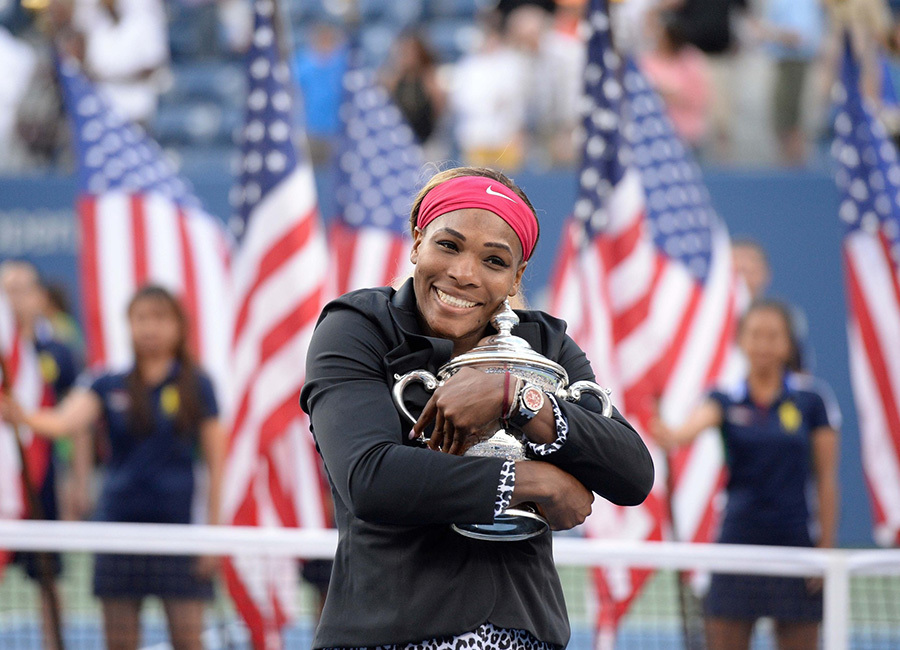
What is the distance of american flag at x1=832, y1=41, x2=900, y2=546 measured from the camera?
251 inches

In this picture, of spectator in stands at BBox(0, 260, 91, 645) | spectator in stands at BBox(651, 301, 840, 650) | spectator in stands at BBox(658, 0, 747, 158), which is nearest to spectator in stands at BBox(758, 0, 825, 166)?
spectator in stands at BBox(658, 0, 747, 158)

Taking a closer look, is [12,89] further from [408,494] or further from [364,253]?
[408,494]

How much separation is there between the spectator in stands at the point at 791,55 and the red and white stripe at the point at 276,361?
5321 mm

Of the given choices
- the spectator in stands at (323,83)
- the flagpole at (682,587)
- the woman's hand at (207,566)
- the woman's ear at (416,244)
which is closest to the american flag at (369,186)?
the flagpole at (682,587)

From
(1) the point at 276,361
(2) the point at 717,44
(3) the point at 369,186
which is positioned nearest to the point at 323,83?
(2) the point at 717,44

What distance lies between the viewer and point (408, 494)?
2039 mm

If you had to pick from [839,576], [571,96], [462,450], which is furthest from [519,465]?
[571,96]

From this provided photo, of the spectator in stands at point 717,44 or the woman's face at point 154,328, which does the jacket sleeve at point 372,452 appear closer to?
the woman's face at point 154,328

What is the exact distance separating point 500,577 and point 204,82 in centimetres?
1205

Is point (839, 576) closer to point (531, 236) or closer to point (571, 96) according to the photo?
point (531, 236)

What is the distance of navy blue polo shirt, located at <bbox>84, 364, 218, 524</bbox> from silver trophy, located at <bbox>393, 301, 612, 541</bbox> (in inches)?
149

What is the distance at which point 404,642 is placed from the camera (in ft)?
6.82

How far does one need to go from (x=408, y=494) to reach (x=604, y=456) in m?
0.36

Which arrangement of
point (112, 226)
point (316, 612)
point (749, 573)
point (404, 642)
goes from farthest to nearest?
1. point (112, 226)
2. point (316, 612)
3. point (749, 573)
4. point (404, 642)
